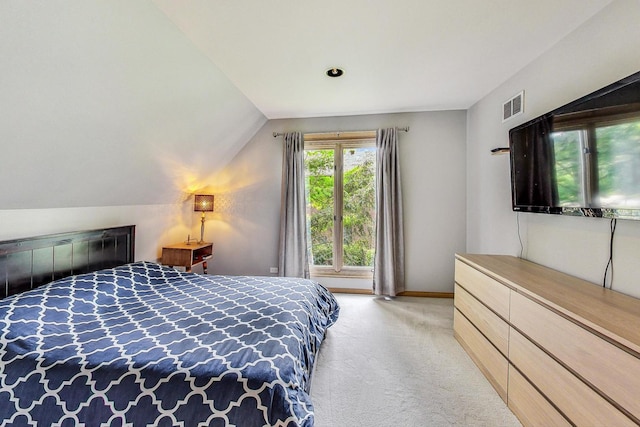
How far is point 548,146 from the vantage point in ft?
6.12

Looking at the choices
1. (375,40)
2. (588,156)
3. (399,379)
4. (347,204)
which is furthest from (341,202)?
(588,156)

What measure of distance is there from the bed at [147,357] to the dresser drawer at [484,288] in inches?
50.3

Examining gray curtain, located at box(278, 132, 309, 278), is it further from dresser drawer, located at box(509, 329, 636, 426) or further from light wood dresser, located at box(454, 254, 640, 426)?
dresser drawer, located at box(509, 329, 636, 426)

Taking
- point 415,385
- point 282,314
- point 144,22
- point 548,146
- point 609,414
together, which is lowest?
point 415,385

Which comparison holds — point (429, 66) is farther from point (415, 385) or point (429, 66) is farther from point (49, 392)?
point (49, 392)

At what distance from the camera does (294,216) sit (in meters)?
3.77

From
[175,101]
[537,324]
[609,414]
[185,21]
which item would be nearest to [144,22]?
[185,21]

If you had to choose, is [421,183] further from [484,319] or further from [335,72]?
[484,319]

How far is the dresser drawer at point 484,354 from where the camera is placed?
1770 millimetres

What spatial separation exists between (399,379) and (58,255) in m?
2.84

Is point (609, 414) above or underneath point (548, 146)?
underneath

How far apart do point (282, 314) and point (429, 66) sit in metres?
2.42

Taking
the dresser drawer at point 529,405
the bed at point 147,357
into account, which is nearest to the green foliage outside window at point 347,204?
the bed at point 147,357

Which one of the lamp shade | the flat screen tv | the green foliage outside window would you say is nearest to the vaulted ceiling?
the flat screen tv
